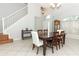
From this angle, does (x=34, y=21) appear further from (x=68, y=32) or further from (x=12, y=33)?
(x=68, y=32)

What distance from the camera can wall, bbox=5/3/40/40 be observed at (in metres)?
8.23

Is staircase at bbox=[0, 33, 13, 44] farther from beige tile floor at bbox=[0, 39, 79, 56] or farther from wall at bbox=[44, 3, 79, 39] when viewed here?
wall at bbox=[44, 3, 79, 39]

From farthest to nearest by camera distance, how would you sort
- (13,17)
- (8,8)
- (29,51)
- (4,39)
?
(8,8), (13,17), (4,39), (29,51)

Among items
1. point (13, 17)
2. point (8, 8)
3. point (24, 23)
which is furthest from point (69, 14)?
point (8, 8)

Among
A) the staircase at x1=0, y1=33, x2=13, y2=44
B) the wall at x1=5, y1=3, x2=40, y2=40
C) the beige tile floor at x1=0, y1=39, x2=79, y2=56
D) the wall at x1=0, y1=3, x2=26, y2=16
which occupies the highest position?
the wall at x1=0, y1=3, x2=26, y2=16

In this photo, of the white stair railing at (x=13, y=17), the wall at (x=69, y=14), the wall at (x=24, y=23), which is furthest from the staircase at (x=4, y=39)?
the wall at (x=69, y=14)

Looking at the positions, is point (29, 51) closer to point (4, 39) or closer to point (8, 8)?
point (4, 39)

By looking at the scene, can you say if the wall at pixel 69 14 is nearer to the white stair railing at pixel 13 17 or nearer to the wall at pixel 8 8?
the white stair railing at pixel 13 17

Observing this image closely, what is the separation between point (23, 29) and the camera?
8.72 metres

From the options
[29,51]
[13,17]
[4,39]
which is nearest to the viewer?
[29,51]

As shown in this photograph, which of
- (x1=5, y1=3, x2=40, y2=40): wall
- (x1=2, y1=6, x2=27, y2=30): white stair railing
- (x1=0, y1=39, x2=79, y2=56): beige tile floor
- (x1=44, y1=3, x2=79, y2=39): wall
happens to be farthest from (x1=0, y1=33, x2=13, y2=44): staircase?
(x1=44, y1=3, x2=79, y2=39): wall

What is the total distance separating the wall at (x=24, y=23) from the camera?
8.23m

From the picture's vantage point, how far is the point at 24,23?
8797mm

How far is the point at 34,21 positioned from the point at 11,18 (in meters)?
1.66
